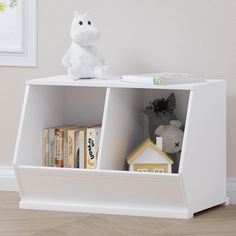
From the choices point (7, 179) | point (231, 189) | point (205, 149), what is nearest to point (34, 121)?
point (7, 179)


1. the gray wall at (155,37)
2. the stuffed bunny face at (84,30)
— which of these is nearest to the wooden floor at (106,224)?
the gray wall at (155,37)

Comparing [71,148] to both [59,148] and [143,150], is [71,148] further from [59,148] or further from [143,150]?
[143,150]

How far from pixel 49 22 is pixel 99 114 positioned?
464mm

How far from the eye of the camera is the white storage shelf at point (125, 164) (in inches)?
116

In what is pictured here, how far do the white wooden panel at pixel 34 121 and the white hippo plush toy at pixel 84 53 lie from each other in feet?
0.55

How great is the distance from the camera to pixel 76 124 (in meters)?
3.43

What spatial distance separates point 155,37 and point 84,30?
0.34 metres

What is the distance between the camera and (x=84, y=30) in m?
3.11

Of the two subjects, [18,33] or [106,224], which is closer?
[106,224]

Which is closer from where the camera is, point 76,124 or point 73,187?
Answer: point 73,187

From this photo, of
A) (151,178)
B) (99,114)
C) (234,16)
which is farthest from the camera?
(99,114)

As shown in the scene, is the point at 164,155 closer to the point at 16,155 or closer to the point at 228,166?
A: the point at 228,166

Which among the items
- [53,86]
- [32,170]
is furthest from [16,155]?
[53,86]

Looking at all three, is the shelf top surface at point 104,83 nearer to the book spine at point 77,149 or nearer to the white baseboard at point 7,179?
the book spine at point 77,149
